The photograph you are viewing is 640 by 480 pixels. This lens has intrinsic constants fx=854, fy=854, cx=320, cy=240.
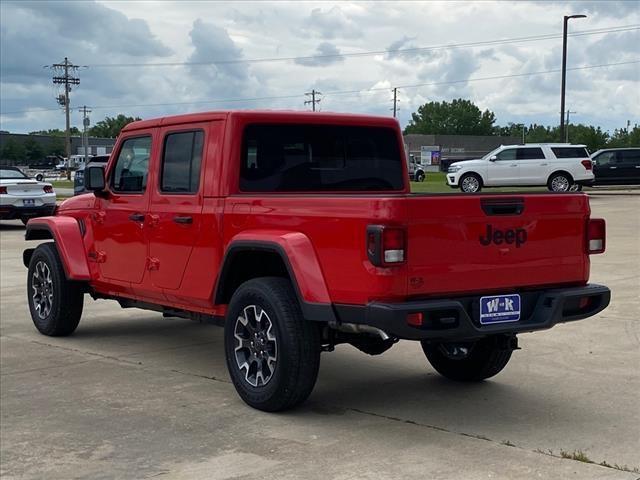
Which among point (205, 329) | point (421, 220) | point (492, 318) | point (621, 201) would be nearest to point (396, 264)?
point (421, 220)

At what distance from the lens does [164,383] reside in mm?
6219

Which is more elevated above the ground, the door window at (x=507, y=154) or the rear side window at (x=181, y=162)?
the door window at (x=507, y=154)

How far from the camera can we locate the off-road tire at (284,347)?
5.07 m

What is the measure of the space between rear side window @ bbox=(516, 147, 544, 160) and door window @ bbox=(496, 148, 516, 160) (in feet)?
0.50

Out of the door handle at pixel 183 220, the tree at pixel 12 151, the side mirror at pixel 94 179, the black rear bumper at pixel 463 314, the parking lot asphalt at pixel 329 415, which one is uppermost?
the tree at pixel 12 151

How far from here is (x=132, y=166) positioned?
6918 mm

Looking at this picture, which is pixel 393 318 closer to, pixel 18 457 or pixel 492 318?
pixel 492 318

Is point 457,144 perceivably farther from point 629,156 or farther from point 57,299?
point 57,299

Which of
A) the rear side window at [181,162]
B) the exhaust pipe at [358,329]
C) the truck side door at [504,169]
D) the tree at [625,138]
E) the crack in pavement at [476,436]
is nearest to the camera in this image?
the crack in pavement at [476,436]

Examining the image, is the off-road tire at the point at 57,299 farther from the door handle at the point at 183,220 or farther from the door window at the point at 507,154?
the door window at the point at 507,154

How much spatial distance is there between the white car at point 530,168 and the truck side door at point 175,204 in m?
23.1

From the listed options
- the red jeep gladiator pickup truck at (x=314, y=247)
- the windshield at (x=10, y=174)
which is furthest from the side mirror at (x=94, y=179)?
the windshield at (x=10, y=174)

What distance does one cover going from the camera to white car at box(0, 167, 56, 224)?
19.0m

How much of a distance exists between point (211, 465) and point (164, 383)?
1.85 m
